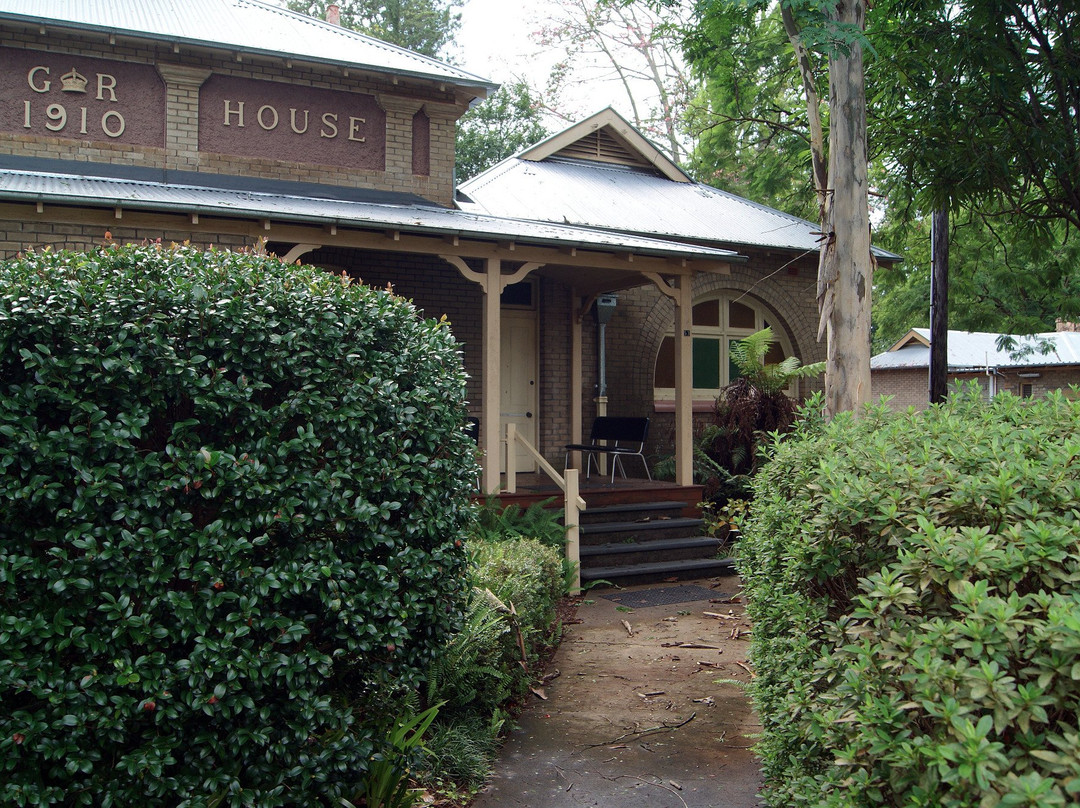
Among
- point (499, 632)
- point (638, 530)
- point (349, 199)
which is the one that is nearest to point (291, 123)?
point (349, 199)

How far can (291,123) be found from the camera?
11266 mm

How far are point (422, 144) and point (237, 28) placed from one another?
9.02ft

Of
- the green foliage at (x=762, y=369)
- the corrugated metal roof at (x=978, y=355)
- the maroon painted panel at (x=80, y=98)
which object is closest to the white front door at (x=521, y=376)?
the green foliage at (x=762, y=369)

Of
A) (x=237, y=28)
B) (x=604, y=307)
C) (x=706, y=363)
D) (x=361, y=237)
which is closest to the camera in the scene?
(x=361, y=237)

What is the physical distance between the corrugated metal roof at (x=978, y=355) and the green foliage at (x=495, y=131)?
1404cm

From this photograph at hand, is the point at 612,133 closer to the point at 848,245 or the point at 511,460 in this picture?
the point at 511,460

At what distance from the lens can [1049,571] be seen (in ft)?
6.74

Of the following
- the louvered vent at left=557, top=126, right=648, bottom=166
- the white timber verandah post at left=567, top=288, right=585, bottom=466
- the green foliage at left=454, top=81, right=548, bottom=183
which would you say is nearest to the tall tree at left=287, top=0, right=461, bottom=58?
the green foliage at left=454, top=81, right=548, bottom=183

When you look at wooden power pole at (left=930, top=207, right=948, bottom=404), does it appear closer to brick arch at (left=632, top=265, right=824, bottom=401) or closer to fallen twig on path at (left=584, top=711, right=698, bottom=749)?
brick arch at (left=632, top=265, right=824, bottom=401)

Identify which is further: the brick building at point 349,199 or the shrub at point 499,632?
the brick building at point 349,199

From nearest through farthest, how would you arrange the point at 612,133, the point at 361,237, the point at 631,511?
1. the point at 361,237
2. the point at 631,511
3. the point at 612,133

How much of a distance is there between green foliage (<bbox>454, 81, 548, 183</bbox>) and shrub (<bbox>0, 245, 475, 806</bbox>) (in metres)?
27.1

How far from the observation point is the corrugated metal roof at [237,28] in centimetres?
1017

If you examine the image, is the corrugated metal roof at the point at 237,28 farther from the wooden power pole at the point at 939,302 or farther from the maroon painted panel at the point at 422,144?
the wooden power pole at the point at 939,302
